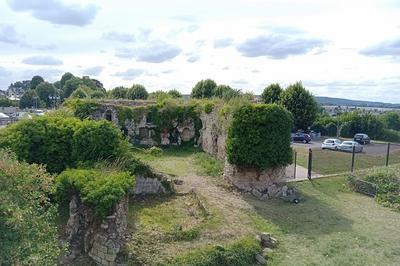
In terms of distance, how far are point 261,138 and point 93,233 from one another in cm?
1014

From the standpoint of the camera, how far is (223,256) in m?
12.8

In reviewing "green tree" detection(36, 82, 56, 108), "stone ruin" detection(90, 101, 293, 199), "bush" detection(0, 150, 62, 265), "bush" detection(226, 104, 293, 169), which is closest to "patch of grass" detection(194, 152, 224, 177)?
"stone ruin" detection(90, 101, 293, 199)

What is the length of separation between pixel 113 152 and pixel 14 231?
26.9 ft

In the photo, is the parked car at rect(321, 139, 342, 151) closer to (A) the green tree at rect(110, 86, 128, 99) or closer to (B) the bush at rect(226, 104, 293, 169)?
(B) the bush at rect(226, 104, 293, 169)

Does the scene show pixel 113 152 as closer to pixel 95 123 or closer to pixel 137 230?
pixel 95 123

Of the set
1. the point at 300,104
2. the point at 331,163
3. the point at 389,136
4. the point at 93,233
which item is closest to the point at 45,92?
the point at 300,104

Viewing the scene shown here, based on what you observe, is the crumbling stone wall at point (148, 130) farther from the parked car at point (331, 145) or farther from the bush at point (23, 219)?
the bush at point (23, 219)

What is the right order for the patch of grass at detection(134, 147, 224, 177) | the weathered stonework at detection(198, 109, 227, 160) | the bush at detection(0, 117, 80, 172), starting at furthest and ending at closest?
the weathered stonework at detection(198, 109, 227, 160), the patch of grass at detection(134, 147, 224, 177), the bush at detection(0, 117, 80, 172)

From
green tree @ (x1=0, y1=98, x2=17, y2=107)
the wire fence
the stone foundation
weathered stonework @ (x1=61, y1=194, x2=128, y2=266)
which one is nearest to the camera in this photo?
weathered stonework @ (x1=61, y1=194, x2=128, y2=266)

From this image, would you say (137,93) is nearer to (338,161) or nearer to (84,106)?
(84,106)

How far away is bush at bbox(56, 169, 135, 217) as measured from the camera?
40.9 feet

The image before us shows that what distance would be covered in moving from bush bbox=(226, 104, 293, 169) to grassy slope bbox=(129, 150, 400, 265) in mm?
1921

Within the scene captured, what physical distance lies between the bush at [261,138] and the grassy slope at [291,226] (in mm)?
1921

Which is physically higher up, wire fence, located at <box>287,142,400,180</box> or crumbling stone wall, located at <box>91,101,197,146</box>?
crumbling stone wall, located at <box>91,101,197,146</box>
